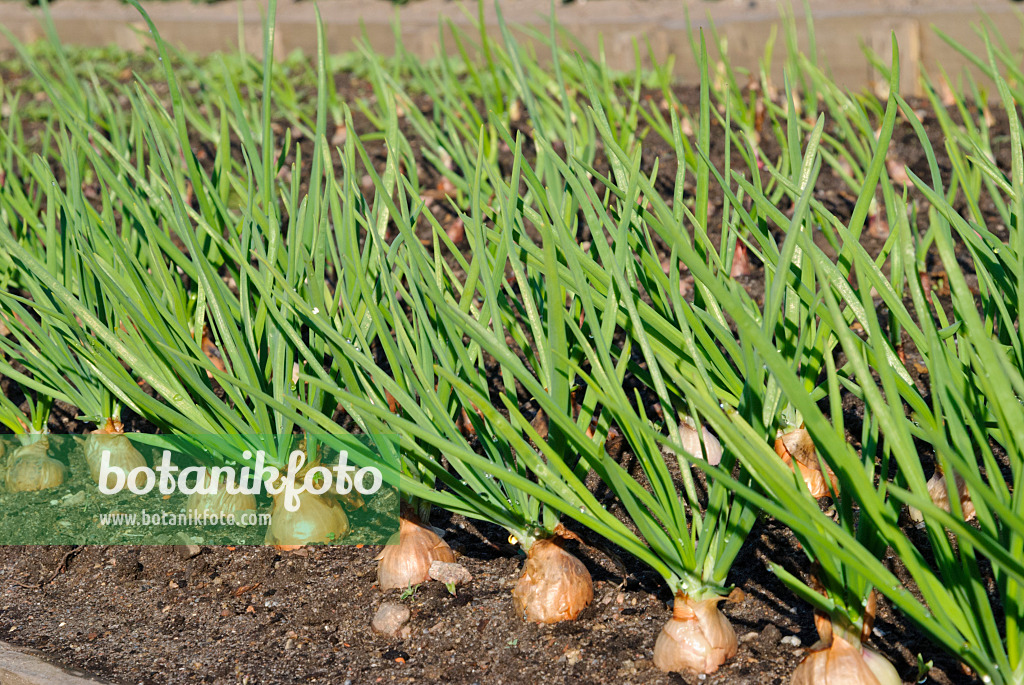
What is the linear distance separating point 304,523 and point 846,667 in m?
0.85

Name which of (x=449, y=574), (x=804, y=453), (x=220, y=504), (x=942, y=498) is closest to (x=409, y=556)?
(x=449, y=574)

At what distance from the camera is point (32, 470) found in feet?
5.45

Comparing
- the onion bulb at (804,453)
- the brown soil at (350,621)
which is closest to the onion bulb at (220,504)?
the brown soil at (350,621)

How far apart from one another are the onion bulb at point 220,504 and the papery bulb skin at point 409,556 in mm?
295

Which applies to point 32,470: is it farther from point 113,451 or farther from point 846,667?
point 846,667

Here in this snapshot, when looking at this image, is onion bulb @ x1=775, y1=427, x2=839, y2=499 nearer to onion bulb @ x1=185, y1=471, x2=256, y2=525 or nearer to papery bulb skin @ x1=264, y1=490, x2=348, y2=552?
papery bulb skin @ x1=264, y1=490, x2=348, y2=552

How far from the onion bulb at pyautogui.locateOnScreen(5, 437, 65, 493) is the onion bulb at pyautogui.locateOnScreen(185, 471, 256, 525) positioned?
324 millimetres

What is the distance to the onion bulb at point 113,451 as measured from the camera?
5.33ft

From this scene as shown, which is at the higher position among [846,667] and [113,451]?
Answer: [846,667]

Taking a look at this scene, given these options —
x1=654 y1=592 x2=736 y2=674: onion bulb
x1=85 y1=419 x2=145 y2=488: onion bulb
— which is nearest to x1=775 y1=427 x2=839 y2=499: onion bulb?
x1=654 y1=592 x2=736 y2=674: onion bulb

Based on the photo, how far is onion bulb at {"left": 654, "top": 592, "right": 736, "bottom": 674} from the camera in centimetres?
109

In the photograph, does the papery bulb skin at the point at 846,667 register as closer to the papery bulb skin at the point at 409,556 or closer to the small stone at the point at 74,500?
the papery bulb skin at the point at 409,556

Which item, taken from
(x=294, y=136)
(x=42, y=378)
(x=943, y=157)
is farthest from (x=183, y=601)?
(x=943, y=157)

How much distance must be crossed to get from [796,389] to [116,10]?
7655mm
